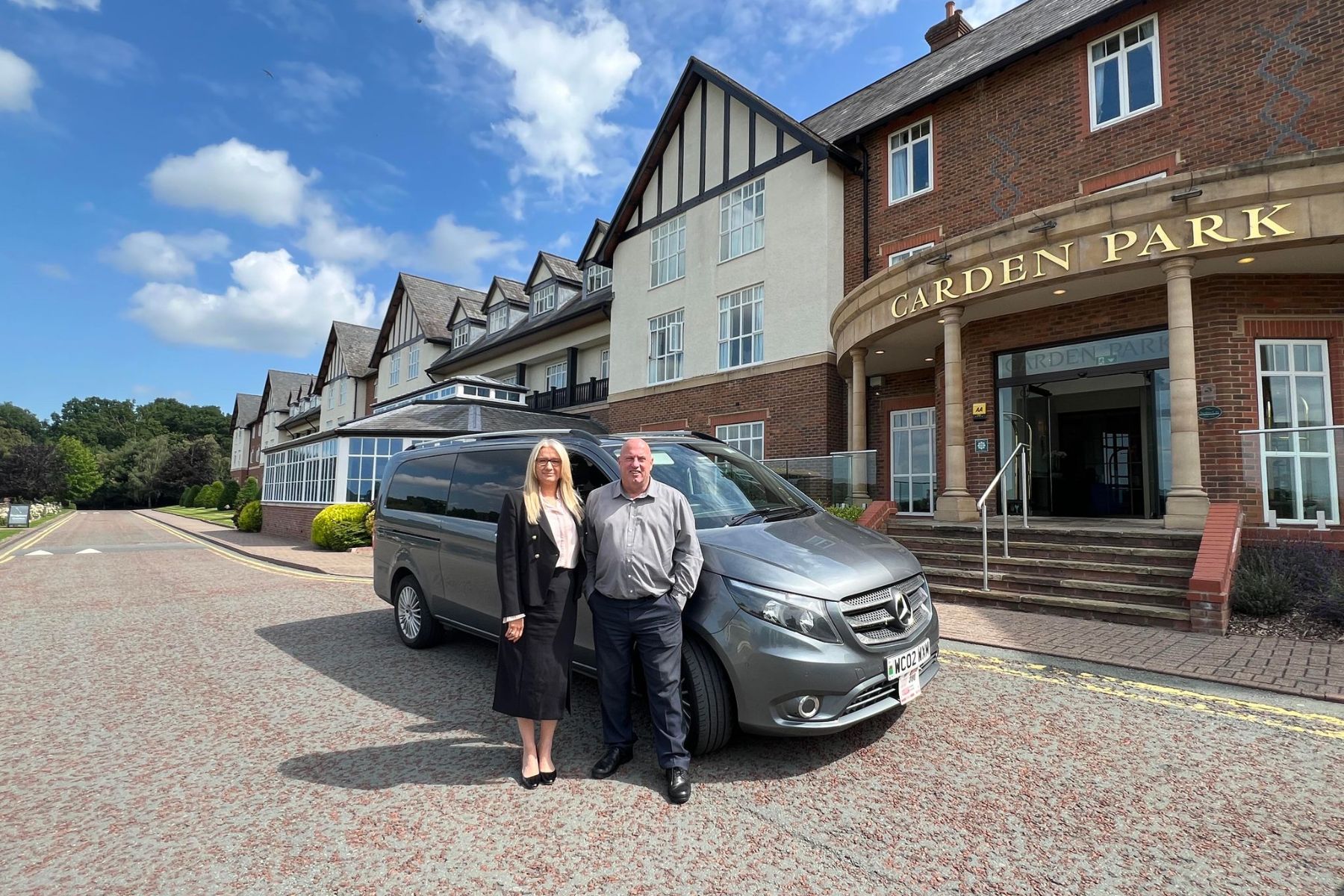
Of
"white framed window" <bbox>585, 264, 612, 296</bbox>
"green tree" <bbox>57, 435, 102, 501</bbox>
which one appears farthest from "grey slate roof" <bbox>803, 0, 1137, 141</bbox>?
"green tree" <bbox>57, 435, 102, 501</bbox>

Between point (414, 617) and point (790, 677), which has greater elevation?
point (790, 677)

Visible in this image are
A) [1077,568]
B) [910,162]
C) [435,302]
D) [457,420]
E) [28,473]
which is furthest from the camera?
[28,473]

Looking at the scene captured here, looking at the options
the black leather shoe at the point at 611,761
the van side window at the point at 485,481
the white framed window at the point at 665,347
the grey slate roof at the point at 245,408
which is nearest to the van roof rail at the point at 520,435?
the van side window at the point at 485,481

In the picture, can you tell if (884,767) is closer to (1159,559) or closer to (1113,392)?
(1159,559)

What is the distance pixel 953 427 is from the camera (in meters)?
10.8

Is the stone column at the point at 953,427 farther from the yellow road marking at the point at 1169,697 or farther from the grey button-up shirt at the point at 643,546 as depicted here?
the grey button-up shirt at the point at 643,546

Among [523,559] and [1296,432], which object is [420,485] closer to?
[523,559]

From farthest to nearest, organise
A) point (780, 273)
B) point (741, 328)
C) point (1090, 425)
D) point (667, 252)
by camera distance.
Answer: point (667, 252)
point (741, 328)
point (780, 273)
point (1090, 425)

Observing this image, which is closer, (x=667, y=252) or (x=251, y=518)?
(x=667, y=252)

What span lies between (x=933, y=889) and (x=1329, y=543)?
800cm

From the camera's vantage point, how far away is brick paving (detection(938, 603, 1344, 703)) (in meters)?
4.92

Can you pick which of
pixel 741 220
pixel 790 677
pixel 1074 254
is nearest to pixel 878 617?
pixel 790 677

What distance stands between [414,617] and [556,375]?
23.9m

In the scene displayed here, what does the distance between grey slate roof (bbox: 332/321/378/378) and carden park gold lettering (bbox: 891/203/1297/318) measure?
39.2m
